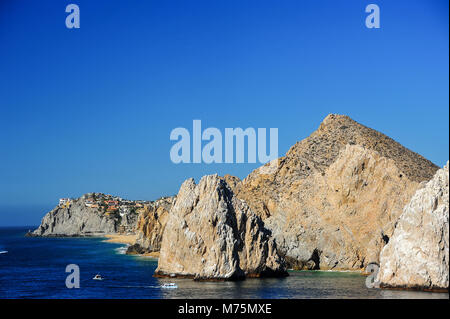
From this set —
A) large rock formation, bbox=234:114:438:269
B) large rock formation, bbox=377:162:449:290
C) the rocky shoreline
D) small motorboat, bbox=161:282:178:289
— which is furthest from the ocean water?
large rock formation, bbox=234:114:438:269

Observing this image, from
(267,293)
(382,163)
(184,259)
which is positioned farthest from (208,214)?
(382,163)

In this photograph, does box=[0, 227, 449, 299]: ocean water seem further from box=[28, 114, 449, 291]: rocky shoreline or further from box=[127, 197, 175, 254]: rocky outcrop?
box=[127, 197, 175, 254]: rocky outcrop

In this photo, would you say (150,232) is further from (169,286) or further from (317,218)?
(169,286)

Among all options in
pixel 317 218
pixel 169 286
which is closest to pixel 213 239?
pixel 169 286

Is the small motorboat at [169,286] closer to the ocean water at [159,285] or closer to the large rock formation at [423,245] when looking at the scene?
the ocean water at [159,285]

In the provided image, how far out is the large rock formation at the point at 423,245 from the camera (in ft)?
209

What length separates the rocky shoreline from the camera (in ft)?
217

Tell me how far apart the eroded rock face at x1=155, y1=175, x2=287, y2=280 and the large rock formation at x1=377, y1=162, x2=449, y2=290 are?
20.2m

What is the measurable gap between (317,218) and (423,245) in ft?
130

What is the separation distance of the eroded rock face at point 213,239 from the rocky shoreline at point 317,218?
129mm

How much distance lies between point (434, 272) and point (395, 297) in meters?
5.04

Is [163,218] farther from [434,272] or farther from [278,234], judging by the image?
[434,272]

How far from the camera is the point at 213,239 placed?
264 feet

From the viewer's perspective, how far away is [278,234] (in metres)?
103
